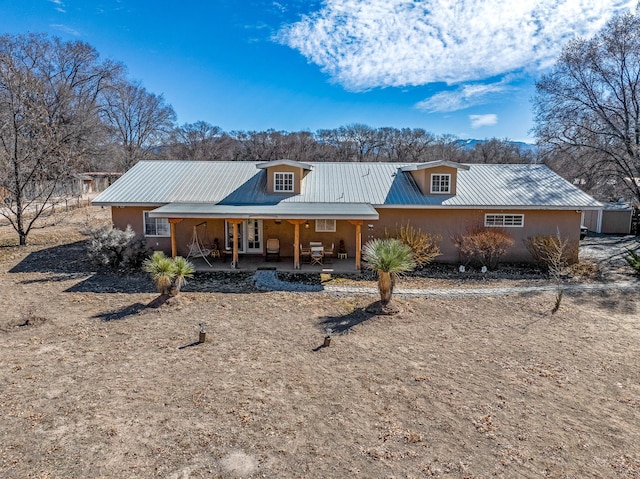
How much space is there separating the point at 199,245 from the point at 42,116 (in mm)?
11658

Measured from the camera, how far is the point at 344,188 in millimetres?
16938

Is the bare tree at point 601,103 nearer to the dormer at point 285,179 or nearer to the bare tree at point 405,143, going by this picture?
the dormer at point 285,179

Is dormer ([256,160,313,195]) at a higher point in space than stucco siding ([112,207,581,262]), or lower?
higher

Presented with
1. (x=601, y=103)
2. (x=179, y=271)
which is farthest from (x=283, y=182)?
(x=601, y=103)

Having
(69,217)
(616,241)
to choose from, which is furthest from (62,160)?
(616,241)

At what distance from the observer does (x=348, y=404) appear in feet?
19.6

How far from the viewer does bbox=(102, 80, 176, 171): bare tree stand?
43.7m

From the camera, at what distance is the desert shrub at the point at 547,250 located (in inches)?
582

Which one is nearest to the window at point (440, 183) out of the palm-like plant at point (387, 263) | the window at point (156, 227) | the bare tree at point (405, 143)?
the palm-like plant at point (387, 263)

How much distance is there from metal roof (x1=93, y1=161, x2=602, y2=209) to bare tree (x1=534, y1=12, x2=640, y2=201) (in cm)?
598

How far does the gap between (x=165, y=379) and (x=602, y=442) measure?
665 cm

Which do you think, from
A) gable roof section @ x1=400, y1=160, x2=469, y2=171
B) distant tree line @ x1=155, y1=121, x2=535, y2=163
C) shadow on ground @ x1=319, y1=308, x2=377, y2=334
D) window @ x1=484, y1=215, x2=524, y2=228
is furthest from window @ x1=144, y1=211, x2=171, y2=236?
distant tree line @ x1=155, y1=121, x2=535, y2=163

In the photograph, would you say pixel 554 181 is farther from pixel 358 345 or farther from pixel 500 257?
pixel 358 345

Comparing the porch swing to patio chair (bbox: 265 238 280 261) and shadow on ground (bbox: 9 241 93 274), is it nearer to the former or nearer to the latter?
patio chair (bbox: 265 238 280 261)
